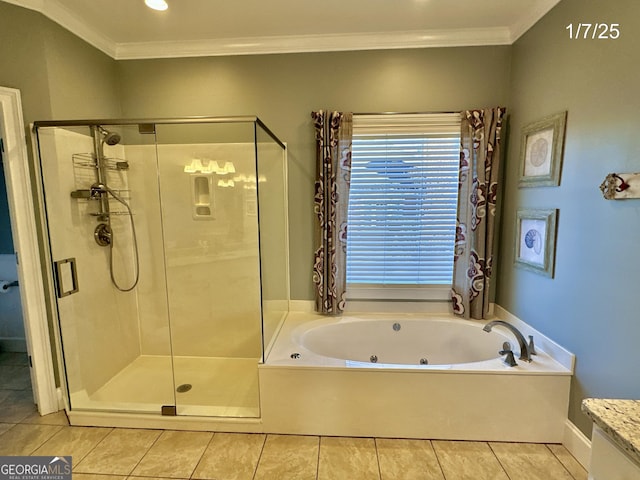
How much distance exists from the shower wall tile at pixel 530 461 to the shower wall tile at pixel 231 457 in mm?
1409

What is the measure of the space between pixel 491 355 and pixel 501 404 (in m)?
0.53

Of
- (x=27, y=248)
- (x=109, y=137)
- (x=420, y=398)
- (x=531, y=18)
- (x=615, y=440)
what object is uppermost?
(x=531, y=18)

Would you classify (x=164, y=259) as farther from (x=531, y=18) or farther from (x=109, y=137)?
(x=531, y=18)

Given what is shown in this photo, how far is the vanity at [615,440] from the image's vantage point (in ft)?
2.65

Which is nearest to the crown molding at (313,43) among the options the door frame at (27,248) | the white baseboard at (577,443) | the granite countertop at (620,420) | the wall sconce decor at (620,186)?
the door frame at (27,248)

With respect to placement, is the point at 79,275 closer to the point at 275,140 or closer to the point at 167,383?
the point at 167,383

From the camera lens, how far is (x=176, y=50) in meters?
2.51

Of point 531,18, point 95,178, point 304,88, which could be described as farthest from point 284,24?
point 95,178

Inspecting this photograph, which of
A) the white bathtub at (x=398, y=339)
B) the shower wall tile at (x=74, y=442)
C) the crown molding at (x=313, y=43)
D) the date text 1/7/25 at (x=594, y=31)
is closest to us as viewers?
the date text 1/7/25 at (x=594, y=31)

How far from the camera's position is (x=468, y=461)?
1.72m

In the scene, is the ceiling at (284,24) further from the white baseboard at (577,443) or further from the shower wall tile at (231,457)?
the shower wall tile at (231,457)

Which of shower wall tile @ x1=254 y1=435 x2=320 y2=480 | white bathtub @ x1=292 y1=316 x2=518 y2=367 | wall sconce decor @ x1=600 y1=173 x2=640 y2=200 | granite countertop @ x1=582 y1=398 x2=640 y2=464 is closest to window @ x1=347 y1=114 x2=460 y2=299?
white bathtub @ x1=292 y1=316 x2=518 y2=367

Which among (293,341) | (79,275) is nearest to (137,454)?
(293,341)

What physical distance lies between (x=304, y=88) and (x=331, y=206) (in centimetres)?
100
